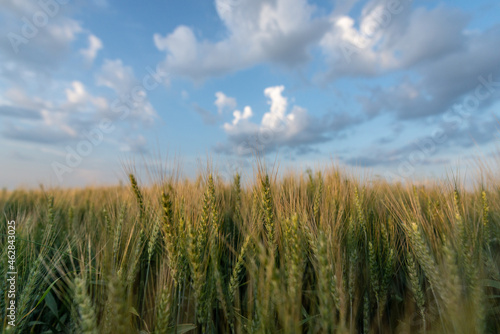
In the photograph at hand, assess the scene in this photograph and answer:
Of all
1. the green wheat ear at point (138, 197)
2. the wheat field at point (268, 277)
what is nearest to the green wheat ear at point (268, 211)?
the wheat field at point (268, 277)

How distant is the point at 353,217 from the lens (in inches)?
76.0

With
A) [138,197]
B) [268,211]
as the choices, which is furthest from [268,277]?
[138,197]

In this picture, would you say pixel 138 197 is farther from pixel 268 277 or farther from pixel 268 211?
pixel 268 277

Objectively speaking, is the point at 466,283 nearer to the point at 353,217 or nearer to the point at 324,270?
the point at 353,217

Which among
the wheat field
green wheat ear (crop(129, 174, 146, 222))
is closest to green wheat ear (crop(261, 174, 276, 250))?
the wheat field

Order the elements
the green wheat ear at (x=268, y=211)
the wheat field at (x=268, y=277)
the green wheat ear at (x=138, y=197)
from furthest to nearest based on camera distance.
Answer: the green wheat ear at (x=138, y=197) < the green wheat ear at (x=268, y=211) < the wheat field at (x=268, y=277)

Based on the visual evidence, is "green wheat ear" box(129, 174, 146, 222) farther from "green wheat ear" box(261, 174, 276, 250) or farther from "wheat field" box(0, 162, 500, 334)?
"green wheat ear" box(261, 174, 276, 250)

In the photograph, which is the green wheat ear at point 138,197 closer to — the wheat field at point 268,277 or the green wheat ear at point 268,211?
the wheat field at point 268,277

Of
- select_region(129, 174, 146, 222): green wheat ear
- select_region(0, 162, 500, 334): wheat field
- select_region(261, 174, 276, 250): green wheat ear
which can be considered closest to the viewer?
select_region(0, 162, 500, 334): wheat field

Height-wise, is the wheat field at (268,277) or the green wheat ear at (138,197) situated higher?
the green wheat ear at (138,197)

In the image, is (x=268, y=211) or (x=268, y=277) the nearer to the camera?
(x=268, y=277)

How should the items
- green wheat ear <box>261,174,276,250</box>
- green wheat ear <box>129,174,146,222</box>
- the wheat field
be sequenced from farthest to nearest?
green wheat ear <box>129,174,146,222</box> < green wheat ear <box>261,174,276,250</box> < the wheat field

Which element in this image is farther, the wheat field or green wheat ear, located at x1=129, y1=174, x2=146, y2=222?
green wheat ear, located at x1=129, y1=174, x2=146, y2=222

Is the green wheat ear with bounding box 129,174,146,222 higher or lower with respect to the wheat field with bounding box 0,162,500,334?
higher
